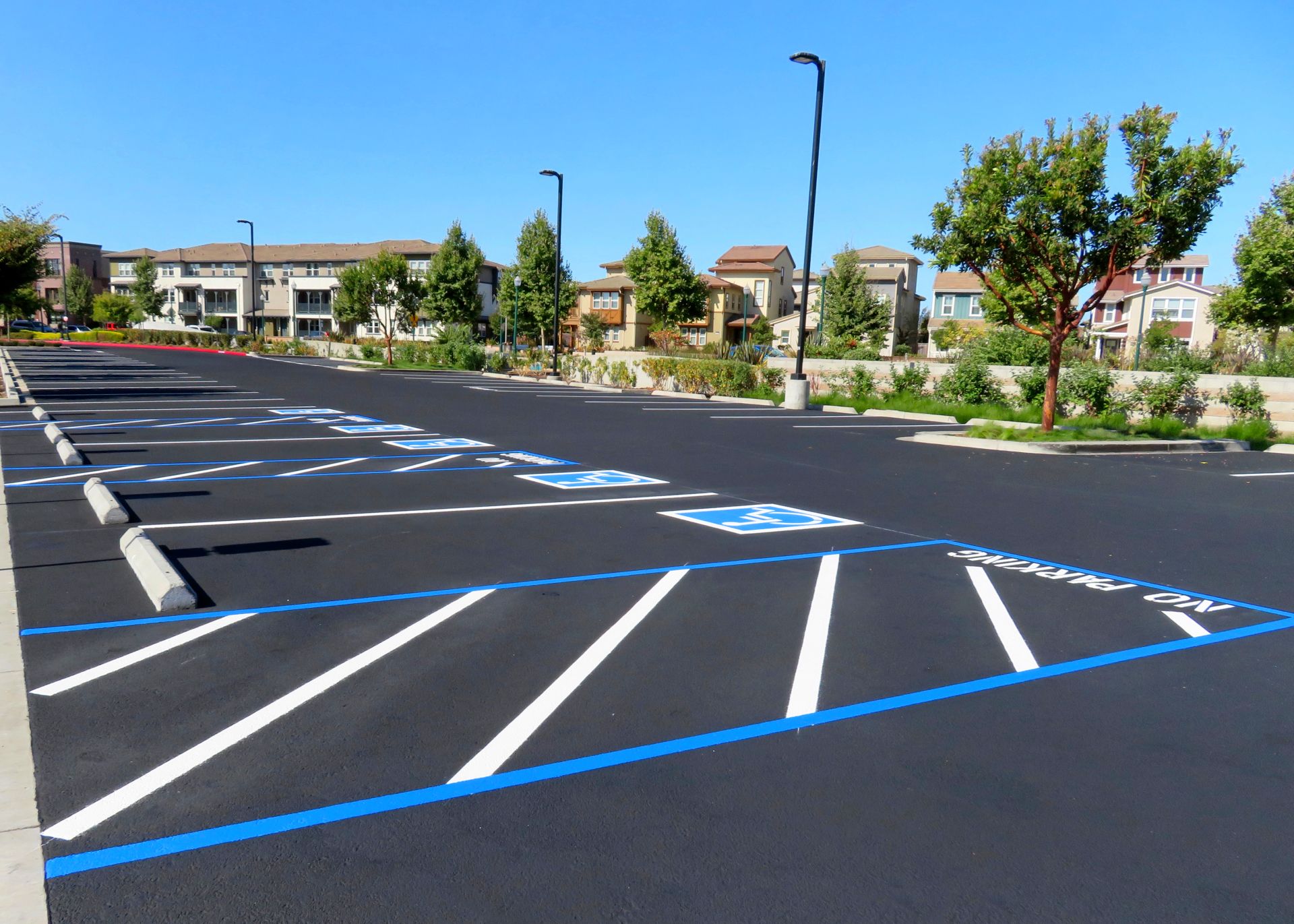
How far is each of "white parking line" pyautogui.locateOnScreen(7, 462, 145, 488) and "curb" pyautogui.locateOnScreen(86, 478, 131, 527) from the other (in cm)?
158

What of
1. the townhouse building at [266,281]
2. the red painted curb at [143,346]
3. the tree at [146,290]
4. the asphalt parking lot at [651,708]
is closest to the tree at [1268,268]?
the asphalt parking lot at [651,708]

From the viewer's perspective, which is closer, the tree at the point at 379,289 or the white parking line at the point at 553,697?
the white parking line at the point at 553,697

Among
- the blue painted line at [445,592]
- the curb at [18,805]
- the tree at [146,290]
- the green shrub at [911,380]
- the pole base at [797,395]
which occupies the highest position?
the tree at [146,290]

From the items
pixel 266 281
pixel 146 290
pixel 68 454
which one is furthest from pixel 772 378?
pixel 266 281

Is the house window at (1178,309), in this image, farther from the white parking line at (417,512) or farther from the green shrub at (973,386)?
the white parking line at (417,512)

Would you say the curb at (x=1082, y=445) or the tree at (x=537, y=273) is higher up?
the tree at (x=537, y=273)

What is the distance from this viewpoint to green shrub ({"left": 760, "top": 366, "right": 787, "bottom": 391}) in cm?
3009

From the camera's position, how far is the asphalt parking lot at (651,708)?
3.26 m

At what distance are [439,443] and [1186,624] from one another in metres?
11.9

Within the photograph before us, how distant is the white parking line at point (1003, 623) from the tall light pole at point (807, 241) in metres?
16.6

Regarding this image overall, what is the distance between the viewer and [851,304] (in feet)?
173

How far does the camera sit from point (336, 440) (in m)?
15.5

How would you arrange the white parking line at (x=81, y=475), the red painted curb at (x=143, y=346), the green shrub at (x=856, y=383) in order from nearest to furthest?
1. the white parking line at (x=81, y=475)
2. the green shrub at (x=856, y=383)
3. the red painted curb at (x=143, y=346)

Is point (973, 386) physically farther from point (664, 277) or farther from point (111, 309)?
point (111, 309)
